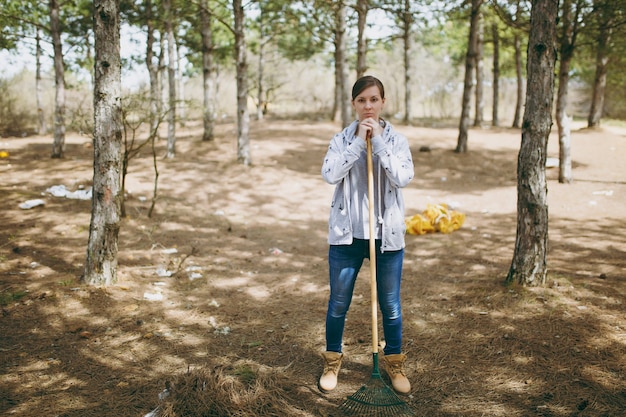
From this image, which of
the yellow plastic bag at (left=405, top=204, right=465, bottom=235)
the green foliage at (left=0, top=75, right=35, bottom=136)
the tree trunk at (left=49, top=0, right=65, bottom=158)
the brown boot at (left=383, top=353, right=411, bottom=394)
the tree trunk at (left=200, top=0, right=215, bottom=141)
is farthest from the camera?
the green foliage at (left=0, top=75, right=35, bottom=136)

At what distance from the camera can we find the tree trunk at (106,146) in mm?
4730

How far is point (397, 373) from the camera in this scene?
3.27m

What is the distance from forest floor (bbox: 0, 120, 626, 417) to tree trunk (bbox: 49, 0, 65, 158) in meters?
4.61

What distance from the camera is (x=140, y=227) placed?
7.64 m

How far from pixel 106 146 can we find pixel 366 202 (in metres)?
3.17

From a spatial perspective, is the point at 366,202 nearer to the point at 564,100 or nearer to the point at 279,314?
the point at 279,314

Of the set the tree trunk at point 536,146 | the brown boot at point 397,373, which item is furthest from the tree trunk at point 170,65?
the brown boot at point 397,373

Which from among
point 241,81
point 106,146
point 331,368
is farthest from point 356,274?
point 241,81

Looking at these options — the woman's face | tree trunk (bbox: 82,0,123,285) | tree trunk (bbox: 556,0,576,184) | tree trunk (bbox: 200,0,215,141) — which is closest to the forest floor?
tree trunk (bbox: 82,0,123,285)

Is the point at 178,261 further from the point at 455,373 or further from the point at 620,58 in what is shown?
the point at 620,58

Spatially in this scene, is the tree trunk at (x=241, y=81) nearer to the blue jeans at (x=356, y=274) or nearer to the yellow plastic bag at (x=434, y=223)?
the yellow plastic bag at (x=434, y=223)

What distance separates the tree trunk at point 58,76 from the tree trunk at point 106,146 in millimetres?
8953

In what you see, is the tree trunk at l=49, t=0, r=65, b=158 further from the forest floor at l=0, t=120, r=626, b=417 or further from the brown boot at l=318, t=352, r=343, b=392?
the brown boot at l=318, t=352, r=343, b=392

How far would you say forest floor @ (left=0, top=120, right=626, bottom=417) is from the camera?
3113 mm
